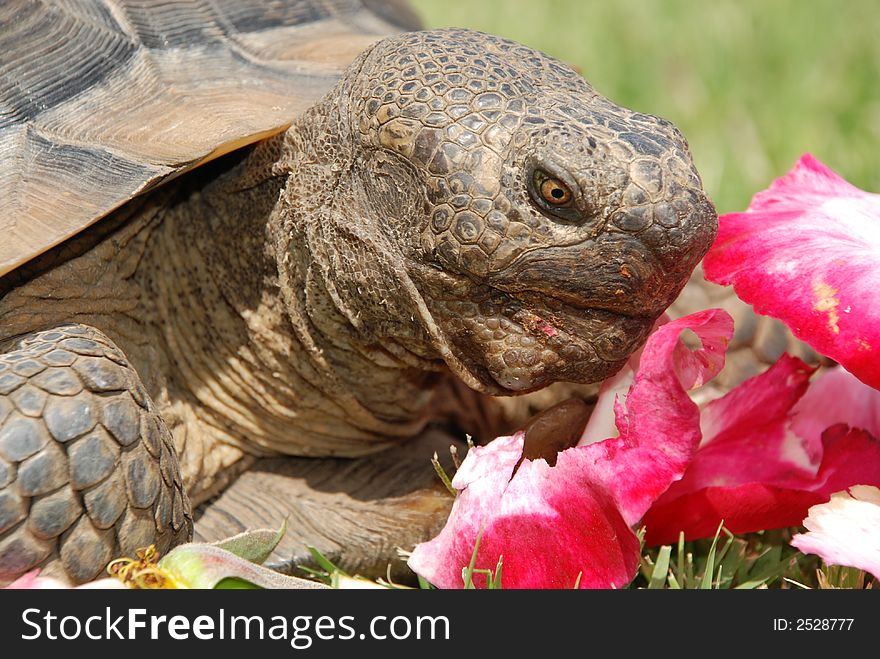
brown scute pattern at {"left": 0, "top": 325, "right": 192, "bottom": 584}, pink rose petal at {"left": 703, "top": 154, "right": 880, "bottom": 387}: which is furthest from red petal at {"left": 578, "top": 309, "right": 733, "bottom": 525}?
brown scute pattern at {"left": 0, "top": 325, "right": 192, "bottom": 584}

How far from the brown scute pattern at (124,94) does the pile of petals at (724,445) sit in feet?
2.39

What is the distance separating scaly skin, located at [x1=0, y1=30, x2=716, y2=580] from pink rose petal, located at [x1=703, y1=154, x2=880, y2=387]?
0.14 m

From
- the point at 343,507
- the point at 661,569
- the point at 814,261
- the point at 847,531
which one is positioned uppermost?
the point at 814,261

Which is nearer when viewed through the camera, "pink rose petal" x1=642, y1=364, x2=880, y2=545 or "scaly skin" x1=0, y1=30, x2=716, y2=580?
"scaly skin" x1=0, y1=30, x2=716, y2=580

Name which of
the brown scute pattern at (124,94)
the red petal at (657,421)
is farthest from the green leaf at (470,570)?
the brown scute pattern at (124,94)

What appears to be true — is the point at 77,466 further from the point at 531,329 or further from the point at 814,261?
the point at 814,261

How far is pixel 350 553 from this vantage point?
2061 mm

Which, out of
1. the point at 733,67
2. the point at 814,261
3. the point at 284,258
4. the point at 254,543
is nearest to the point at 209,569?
the point at 254,543

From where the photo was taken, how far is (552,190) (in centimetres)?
163

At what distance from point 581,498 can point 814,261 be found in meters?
0.52

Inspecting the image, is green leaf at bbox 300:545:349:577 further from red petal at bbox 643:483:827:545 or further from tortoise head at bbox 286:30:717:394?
red petal at bbox 643:483:827:545

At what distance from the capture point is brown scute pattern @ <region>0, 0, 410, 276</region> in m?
1.76

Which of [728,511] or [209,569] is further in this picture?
[728,511]

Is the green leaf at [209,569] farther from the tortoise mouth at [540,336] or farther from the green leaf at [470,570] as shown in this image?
the tortoise mouth at [540,336]
